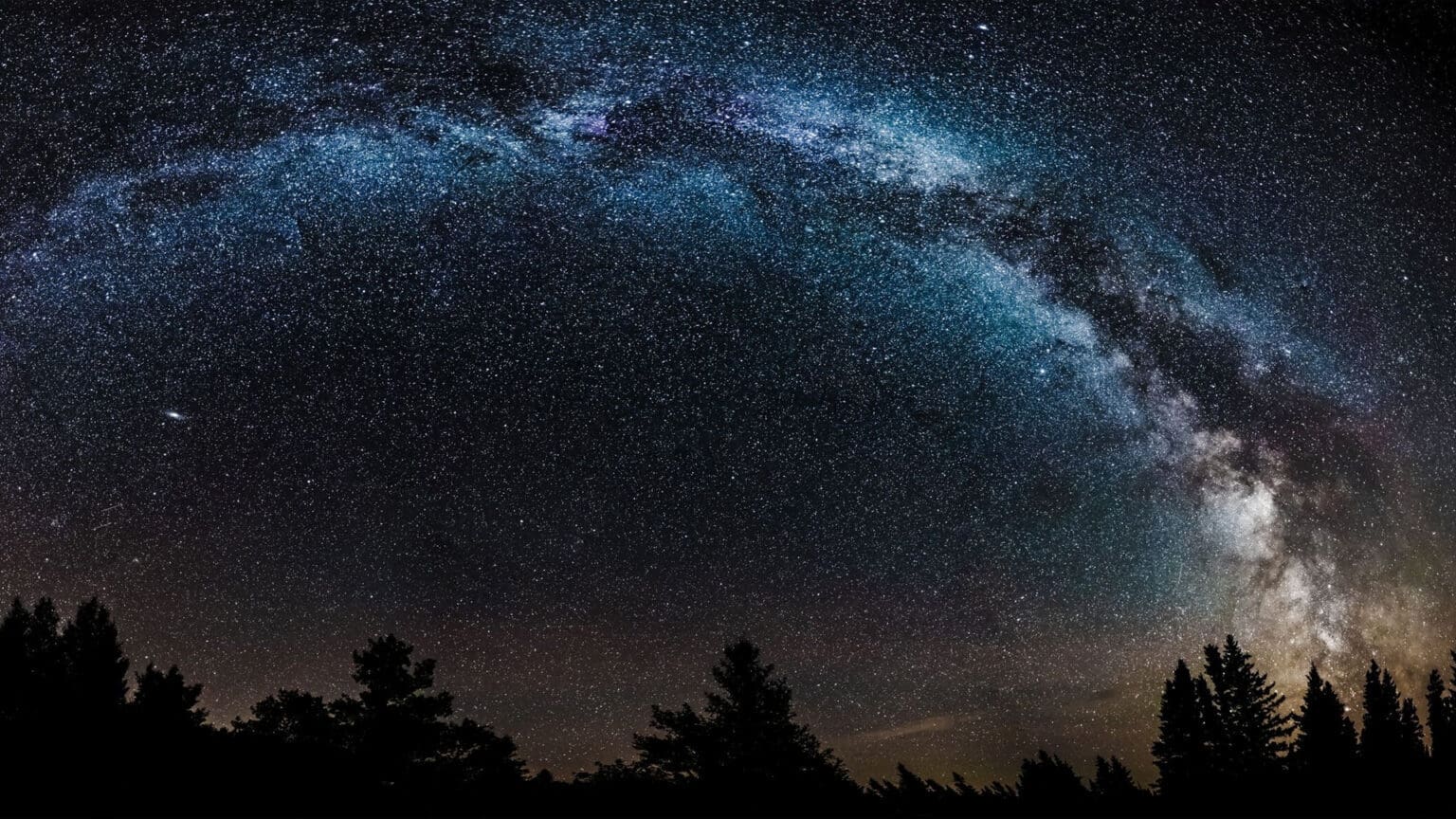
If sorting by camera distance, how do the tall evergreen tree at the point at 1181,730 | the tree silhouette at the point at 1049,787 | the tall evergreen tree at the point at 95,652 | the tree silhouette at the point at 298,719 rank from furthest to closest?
the tall evergreen tree at the point at 1181,730 → the tall evergreen tree at the point at 95,652 → the tree silhouette at the point at 298,719 → the tree silhouette at the point at 1049,787

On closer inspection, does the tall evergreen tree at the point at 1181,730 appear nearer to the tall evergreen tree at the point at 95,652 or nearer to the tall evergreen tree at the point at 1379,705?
the tall evergreen tree at the point at 1379,705

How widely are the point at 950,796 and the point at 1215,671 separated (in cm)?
6742

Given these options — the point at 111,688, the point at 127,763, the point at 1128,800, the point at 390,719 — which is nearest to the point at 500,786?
the point at 127,763

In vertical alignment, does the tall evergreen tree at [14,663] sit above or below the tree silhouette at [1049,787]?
above

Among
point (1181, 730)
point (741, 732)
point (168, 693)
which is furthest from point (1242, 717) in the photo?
point (168, 693)

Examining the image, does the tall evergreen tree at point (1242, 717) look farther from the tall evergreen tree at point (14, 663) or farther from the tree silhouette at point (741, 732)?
the tall evergreen tree at point (14, 663)

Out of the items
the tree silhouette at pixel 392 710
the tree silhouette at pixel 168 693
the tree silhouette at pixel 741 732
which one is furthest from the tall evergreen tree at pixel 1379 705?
the tree silhouette at pixel 168 693

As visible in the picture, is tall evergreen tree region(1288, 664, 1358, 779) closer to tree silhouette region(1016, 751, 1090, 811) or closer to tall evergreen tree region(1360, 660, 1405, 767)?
tall evergreen tree region(1360, 660, 1405, 767)

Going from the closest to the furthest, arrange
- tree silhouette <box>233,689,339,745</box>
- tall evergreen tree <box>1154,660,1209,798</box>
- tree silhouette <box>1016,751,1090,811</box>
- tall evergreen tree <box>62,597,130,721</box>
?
tree silhouette <box>1016,751,1090,811</box> < tree silhouette <box>233,689,339,745</box> < tall evergreen tree <box>62,597,130,721</box> < tall evergreen tree <box>1154,660,1209,798</box>

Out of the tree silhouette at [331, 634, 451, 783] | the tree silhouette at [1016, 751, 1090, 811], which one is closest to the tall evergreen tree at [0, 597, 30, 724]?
the tree silhouette at [331, 634, 451, 783]

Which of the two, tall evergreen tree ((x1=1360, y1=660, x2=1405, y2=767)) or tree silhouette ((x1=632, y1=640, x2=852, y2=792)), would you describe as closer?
tree silhouette ((x1=632, y1=640, x2=852, y2=792))

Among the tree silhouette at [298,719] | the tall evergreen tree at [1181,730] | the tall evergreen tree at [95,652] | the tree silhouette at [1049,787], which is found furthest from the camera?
the tall evergreen tree at [1181,730]

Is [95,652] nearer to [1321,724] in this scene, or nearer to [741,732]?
[741,732]

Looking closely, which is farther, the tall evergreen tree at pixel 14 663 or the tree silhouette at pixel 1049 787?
the tall evergreen tree at pixel 14 663
